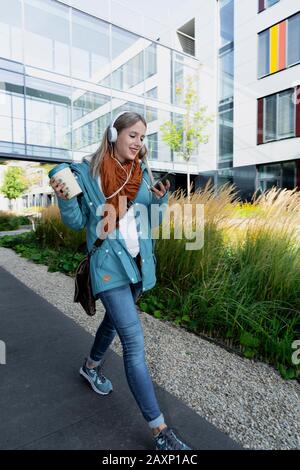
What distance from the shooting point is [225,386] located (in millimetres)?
2654

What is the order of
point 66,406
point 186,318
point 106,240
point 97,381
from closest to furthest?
point 106,240, point 66,406, point 97,381, point 186,318

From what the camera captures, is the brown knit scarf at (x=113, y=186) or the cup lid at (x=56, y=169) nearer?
the cup lid at (x=56, y=169)

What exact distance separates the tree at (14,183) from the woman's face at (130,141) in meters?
39.4

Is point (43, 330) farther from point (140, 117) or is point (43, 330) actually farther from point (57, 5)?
point (57, 5)

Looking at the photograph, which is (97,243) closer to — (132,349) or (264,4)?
(132,349)

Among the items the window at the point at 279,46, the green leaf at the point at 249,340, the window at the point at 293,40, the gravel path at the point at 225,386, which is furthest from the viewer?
the window at the point at 279,46

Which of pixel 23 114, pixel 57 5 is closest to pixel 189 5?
pixel 57 5

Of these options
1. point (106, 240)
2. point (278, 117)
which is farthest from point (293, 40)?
point (106, 240)

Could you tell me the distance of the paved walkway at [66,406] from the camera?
2.02 meters

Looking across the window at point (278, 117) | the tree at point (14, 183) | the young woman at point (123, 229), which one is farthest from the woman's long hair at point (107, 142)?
the tree at point (14, 183)

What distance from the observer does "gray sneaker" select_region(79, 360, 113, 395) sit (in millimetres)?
2480

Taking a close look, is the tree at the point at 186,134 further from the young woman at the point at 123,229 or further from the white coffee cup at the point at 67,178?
the white coffee cup at the point at 67,178

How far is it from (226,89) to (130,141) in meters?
23.9

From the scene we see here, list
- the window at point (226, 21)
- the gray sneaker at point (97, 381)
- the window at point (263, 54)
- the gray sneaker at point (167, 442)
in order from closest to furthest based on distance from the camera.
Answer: the gray sneaker at point (167, 442) → the gray sneaker at point (97, 381) → the window at point (263, 54) → the window at point (226, 21)
